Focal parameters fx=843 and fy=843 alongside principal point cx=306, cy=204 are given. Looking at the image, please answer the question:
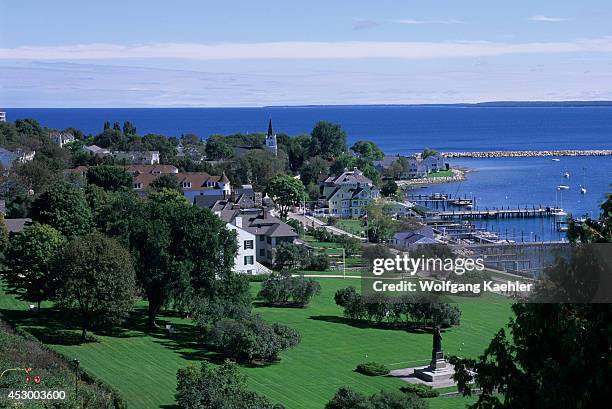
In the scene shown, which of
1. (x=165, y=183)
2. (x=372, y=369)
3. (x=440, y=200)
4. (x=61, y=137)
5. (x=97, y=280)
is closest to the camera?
(x=372, y=369)

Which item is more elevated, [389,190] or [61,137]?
[61,137]

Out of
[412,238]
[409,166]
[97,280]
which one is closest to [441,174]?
[409,166]

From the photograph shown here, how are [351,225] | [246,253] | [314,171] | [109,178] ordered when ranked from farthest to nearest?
[314,171]
[351,225]
[109,178]
[246,253]

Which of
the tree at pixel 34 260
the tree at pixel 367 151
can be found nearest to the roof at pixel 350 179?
the tree at pixel 367 151

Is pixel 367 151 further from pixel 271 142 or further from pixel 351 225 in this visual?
pixel 351 225

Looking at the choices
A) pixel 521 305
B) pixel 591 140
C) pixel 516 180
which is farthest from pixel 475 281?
pixel 591 140

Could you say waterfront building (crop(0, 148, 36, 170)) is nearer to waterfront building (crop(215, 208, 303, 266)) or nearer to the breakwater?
waterfront building (crop(215, 208, 303, 266))

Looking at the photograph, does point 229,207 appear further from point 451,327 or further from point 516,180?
point 516,180

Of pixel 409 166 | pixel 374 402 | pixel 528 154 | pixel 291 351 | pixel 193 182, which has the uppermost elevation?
pixel 528 154
